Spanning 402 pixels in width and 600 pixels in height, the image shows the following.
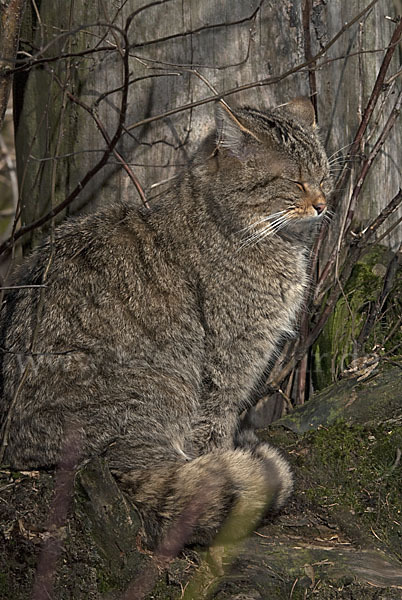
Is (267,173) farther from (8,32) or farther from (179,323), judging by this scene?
(8,32)

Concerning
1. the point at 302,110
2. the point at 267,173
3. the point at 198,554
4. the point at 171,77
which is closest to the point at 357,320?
the point at 267,173

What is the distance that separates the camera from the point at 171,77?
3.69 metres

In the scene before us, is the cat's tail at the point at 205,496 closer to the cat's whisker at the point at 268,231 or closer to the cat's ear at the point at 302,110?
the cat's whisker at the point at 268,231

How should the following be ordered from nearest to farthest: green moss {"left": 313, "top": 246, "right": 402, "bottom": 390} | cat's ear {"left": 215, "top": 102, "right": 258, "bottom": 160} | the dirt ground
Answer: the dirt ground < cat's ear {"left": 215, "top": 102, "right": 258, "bottom": 160} < green moss {"left": 313, "top": 246, "right": 402, "bottom": 390}

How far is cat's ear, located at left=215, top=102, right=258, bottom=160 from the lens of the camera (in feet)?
11.1

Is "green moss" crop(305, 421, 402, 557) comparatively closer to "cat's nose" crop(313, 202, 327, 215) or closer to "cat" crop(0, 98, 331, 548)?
"cat" crop(0, 98, 331, 548)

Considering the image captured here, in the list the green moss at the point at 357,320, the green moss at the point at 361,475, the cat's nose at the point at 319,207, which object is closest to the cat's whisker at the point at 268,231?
the cat's nose at the point at 319,207

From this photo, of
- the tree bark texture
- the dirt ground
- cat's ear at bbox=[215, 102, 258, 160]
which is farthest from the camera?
the tree bark texture

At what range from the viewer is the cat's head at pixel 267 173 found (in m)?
3.49

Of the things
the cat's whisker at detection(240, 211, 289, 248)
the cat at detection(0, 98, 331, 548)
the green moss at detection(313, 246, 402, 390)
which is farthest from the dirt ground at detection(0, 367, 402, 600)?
the cat's whisker at detection(240, 211, 289, 248)

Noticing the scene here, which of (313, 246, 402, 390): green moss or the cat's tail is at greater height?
(313, 246, 402, 390): green moss

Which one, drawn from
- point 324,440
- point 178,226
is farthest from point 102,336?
point 324,440

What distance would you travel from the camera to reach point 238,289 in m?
3.53


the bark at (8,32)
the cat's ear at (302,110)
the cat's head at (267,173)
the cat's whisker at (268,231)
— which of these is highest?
the bark at (8,32)
